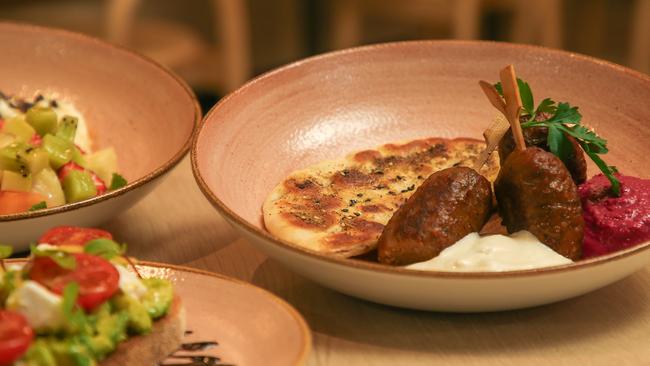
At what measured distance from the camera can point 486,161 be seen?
5.87ft

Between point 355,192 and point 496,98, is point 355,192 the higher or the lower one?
the lower one

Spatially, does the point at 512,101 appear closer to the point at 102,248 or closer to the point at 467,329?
the point at 467,329

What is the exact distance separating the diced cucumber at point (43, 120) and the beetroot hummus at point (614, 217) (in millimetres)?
957

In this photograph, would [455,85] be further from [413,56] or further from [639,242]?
[639,242]

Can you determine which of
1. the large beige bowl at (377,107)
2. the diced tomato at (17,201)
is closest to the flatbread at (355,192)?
the large beige bowl at (377,107)

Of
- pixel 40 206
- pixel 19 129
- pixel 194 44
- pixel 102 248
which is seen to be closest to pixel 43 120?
pixel 19 129

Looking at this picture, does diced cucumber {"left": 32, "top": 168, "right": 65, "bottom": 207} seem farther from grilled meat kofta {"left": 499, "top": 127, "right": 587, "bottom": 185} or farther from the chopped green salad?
grilled meat kofta {"left": 499, "top": 127, "right": 587, "bottom": 185}

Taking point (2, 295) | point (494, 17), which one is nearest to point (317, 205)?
point (2, 295)

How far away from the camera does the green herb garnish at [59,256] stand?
47.4 inches

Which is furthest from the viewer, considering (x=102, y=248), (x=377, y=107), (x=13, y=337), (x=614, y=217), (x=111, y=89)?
(x=111, y=89)

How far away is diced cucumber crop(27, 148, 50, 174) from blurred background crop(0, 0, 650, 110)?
263cm

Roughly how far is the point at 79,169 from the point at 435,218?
0.67m

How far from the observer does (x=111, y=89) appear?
228 cm

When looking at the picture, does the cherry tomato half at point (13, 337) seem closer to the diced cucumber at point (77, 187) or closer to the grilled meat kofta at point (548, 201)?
the diced cucumber at point (77, 187)
